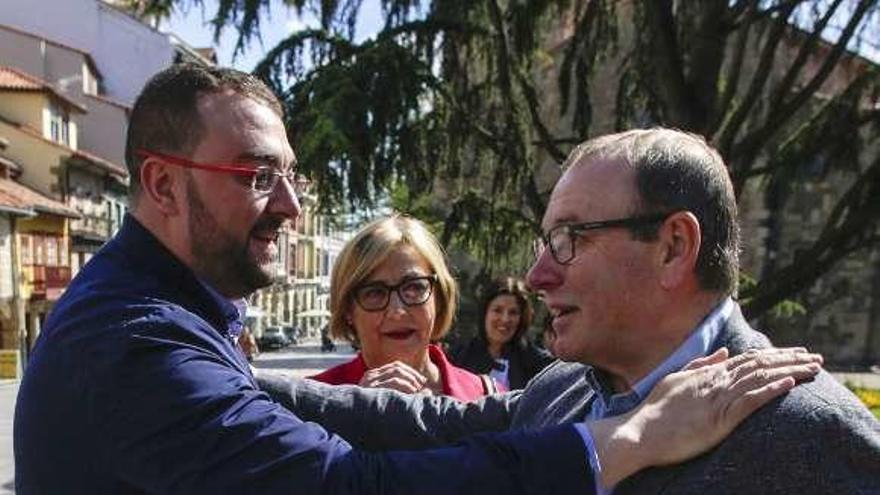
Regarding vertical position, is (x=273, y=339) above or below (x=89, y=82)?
below

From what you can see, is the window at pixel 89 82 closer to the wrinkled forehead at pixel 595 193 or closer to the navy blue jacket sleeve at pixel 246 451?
the wrinkled forehead at pixel 595 193

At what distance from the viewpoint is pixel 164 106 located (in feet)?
6.71

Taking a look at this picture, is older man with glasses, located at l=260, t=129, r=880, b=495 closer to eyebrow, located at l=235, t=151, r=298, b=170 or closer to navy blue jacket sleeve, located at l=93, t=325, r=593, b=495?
navy blue jacket sleeve, located at l=93, t=325, r=593, b=495

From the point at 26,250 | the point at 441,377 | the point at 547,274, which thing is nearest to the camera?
the point at 547,274

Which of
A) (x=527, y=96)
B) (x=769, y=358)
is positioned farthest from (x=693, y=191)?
(x=527, y=96)

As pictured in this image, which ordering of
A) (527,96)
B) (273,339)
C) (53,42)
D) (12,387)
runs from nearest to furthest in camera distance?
(527,96) → (12,387) → (53,42) → (273,339)

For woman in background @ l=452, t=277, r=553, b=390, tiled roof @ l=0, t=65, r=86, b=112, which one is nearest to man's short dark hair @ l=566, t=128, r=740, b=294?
woman in background @ l=452, t=277, r=553, b=390

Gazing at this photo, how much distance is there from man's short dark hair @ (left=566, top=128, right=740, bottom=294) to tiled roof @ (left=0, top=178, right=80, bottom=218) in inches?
1071

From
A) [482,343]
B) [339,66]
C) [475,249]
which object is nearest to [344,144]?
[339,66]

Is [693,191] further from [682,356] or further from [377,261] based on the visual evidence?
[377,261]

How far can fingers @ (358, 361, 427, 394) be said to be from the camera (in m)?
2.98

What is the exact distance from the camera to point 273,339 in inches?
1901

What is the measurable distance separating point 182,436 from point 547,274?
74 cm

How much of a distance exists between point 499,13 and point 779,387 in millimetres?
7537
